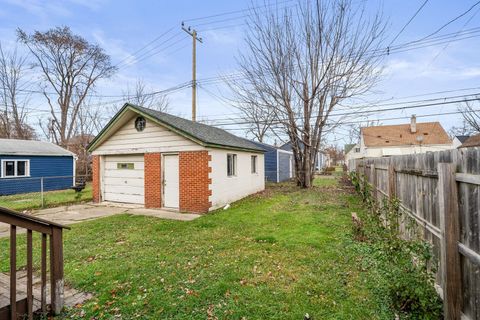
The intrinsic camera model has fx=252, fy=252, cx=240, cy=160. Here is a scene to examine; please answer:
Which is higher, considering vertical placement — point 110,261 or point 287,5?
point 287,5

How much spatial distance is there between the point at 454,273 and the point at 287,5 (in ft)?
46.9

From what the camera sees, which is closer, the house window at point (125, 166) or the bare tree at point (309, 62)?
the house window at point (125, 166)

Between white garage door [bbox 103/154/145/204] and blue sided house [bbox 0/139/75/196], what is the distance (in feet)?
14.5

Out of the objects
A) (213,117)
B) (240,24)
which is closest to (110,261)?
(240,24)

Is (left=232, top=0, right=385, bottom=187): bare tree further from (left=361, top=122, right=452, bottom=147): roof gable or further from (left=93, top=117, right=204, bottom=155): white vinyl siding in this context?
(left=361, top=122, right=452, bottom=147): roof gable

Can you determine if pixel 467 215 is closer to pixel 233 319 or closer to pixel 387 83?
pixel 233 319

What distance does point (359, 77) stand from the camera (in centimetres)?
1425

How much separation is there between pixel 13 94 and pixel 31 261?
28864 mm

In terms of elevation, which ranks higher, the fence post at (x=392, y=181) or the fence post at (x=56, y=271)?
the fence post at (x=392, y=181)

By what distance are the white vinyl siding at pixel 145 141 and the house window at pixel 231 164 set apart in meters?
2.42

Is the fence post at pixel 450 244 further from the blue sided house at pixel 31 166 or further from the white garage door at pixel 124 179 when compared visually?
the blue sided house at pixel 31 166

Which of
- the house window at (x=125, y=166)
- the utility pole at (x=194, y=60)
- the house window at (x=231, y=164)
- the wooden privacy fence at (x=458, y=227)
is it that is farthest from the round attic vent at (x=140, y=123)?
the wooden privacy fence at (x=458, y=227)

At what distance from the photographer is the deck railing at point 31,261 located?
2635 millimetres

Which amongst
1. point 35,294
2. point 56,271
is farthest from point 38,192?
point 56,271
